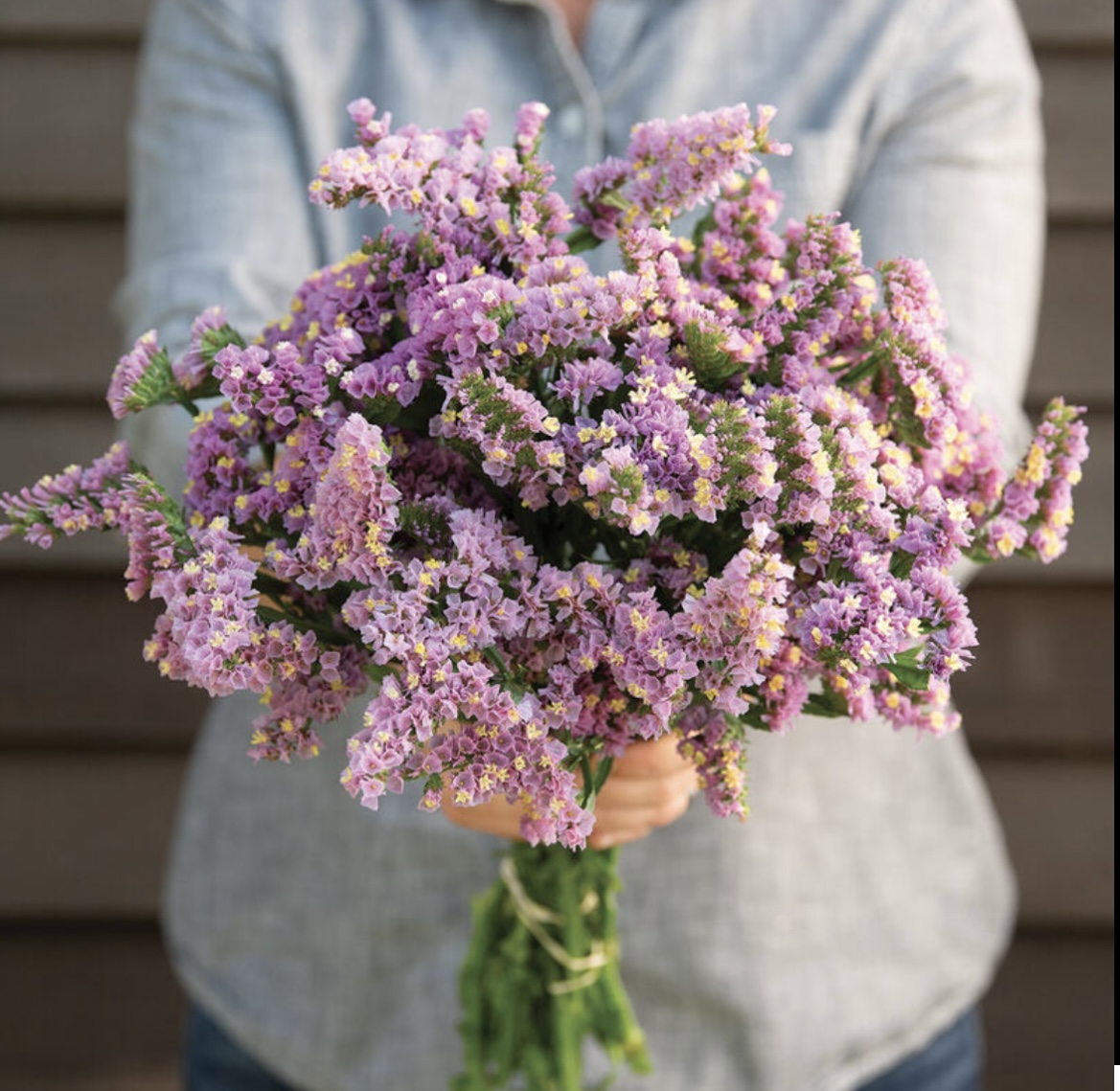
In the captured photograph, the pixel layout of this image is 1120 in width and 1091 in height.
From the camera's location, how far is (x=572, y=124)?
1087 millimetres

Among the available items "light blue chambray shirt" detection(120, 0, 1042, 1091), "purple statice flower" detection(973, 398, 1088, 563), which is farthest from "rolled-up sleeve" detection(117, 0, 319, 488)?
"purple statice flower" detection(973, 398, 1088, 563)

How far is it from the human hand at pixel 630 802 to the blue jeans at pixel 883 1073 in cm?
51

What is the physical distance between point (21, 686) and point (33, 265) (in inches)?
19.7

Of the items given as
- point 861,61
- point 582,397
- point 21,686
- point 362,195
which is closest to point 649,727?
point 582,397

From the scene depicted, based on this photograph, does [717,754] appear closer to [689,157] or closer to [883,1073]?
[689,157]

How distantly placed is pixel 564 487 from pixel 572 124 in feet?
2.10

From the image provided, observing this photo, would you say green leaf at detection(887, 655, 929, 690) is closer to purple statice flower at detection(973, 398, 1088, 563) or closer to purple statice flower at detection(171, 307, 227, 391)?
purple statice flower at detection(973, 398, 1088, 563)

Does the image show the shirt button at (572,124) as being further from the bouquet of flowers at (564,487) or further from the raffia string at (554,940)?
the raffia string at (554,940)

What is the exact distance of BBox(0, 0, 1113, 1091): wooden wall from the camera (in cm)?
147

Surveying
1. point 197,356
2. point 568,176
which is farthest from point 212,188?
point 197,356

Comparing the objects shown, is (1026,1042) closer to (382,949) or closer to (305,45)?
(382,949)

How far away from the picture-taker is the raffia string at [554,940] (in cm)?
79

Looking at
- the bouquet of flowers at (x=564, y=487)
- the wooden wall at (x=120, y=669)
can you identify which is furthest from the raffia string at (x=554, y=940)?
the wooden wall at (x=120, y=669)

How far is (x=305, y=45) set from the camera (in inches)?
43.6
